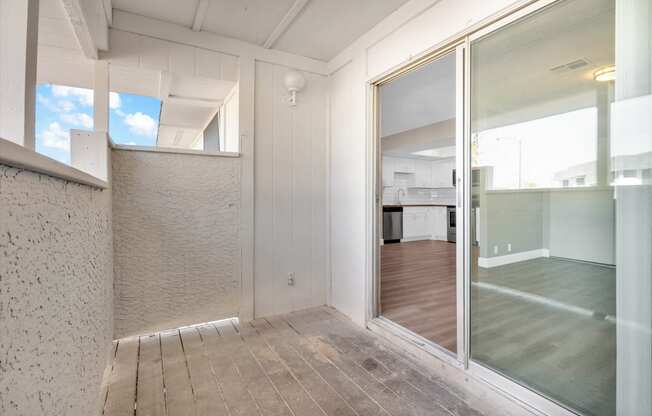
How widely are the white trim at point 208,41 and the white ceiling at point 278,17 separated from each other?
0.05 meters

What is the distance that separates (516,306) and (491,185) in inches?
26.7

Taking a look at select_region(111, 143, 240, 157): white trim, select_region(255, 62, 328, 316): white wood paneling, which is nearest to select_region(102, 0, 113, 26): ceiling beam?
select_region(111, 143, 240, 157): white trim

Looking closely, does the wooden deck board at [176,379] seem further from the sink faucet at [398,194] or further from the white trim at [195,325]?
the sink faucet at [398,194]

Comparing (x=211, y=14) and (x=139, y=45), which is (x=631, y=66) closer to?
(x=211, y=14)

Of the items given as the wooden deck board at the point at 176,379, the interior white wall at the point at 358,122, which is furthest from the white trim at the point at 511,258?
the wooden deck board at the point at 176,379

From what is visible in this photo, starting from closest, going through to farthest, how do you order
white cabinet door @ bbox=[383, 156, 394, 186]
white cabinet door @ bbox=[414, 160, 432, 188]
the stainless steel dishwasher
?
the stainless steel dishwasher
white cabinet door @ bbox=[383, 156, 394, 186]
white cabinet door @ bbox=[414, 160, 432, 188]

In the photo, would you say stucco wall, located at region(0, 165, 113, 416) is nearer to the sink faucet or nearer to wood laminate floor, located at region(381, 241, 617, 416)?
wood laminate floor, located at region(381, 241, 617, 416)

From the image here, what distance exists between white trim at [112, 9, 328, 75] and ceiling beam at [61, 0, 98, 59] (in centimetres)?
30

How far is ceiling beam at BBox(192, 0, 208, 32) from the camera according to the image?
2293 mm

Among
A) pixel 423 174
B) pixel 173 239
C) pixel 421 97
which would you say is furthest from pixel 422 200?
pixel 173 239

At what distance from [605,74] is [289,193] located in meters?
2.40

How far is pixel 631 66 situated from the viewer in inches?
49.4

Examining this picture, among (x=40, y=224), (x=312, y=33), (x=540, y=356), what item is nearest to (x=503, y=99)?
(x=540, y=356)

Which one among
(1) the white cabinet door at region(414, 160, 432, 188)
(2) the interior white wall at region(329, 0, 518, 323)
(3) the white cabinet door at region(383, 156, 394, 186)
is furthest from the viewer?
(1) the white cabinet door at region(414, 160, 432, 188)
